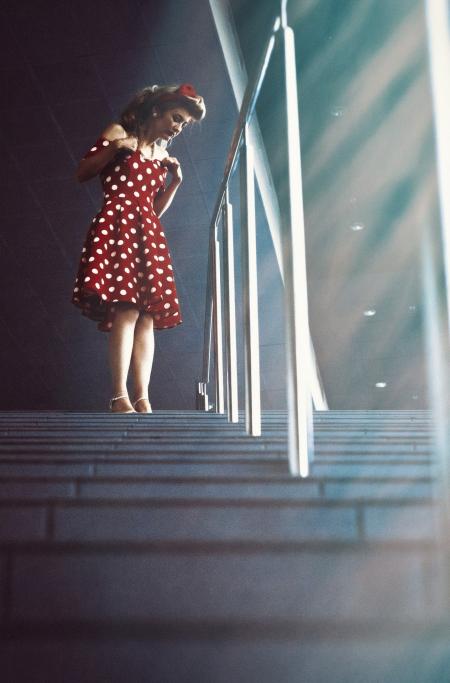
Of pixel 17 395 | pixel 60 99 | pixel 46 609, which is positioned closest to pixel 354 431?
pixel 46 609

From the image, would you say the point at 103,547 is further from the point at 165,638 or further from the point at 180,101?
the point at 180,101

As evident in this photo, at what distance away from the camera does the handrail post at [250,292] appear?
63.6 inches

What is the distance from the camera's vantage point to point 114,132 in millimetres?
2701

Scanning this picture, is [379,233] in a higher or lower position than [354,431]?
higher

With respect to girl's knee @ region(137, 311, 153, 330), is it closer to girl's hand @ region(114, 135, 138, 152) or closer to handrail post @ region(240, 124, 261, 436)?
girl's hand @ region(114, 135, 138, 152)

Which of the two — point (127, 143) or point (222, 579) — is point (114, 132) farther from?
point (222, 579)

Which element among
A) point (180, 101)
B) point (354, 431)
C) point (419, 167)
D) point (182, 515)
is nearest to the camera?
point (419, 167)

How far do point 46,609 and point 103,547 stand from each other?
0.08m

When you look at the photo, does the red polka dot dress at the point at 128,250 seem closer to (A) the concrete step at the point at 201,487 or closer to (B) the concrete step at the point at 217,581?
(A) the concrete step at the point at 201,487

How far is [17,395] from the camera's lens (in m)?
9.01

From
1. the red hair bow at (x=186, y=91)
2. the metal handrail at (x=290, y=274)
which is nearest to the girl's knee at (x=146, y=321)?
the red hair bow at (x=186, y=91)

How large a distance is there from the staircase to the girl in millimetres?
1535

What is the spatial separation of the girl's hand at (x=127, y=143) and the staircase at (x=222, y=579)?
1677mm

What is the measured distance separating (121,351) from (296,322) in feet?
4.99
